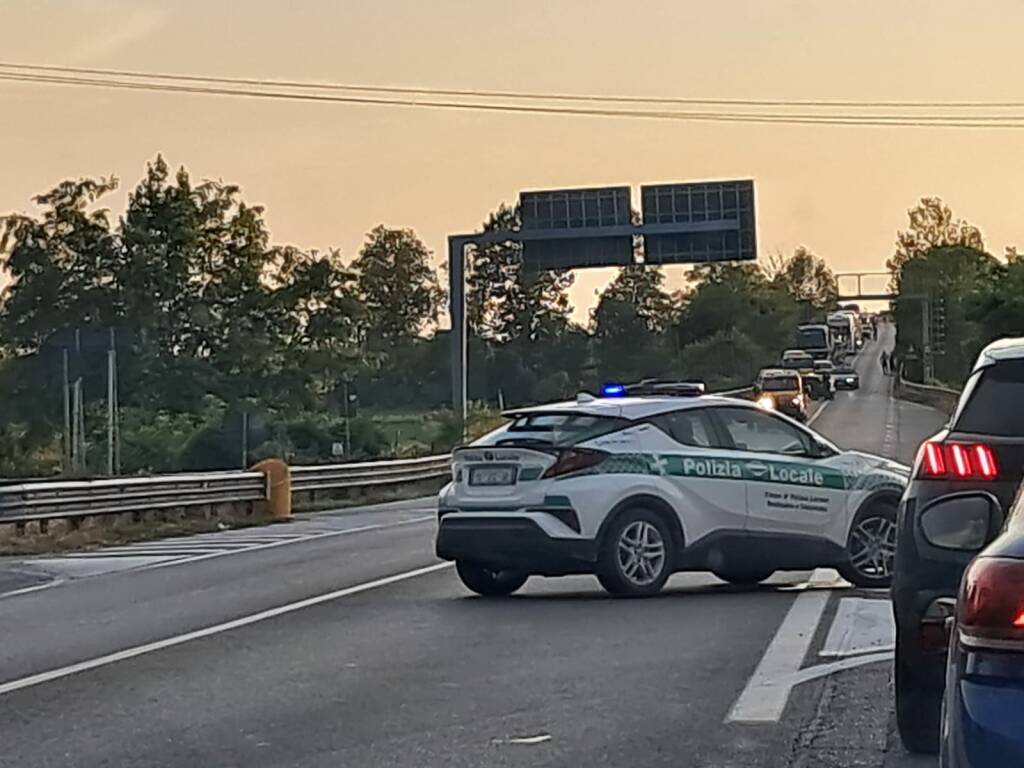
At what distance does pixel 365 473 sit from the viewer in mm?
35031

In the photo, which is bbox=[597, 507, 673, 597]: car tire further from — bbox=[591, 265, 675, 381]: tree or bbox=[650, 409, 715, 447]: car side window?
bbox=[591, 265, 675, 381]: tree

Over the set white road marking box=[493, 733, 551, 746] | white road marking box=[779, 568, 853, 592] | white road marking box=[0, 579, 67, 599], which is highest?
white road marking box=[779, 568, 853, 592]

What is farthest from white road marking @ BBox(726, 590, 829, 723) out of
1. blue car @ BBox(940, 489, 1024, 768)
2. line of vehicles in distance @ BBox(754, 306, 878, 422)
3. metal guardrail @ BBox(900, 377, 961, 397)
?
metal guardrail @ BBox(900, 377, 961, 397)

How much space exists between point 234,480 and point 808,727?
2037 centimetres

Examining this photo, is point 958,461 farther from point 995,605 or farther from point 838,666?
point 995,605

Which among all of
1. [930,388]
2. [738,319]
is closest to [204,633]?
[930,388]

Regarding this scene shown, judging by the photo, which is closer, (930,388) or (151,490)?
(151,490)

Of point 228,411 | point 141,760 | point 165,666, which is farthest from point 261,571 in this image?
point 228,411

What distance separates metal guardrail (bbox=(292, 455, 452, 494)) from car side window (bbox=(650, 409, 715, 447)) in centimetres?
1693

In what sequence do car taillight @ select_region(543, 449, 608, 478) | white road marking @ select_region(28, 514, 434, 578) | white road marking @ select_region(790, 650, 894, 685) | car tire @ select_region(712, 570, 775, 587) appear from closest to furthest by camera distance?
white road marking @ select_region(790, 650, 894, 685) → car taillight @ select_region(543, 449, 608, 478) → car tire @ select_region(712, 570, 775, 587) → white road marking @ select_region(28, 514, 434, 578)

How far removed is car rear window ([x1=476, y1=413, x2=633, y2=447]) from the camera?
14.5 meters

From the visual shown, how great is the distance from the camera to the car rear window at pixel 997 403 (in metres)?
7.85

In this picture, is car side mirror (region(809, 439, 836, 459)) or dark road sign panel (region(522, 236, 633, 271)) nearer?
car side mirror (region(809, 439, 836, 459))

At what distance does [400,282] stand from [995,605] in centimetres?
12672
